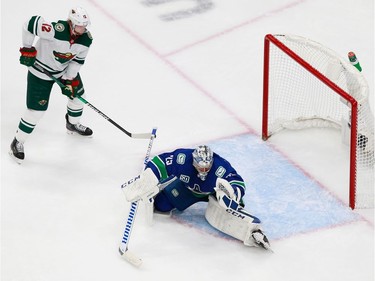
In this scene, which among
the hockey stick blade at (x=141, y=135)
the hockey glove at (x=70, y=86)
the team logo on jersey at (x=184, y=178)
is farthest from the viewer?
the hockey stick blade at (x=141, y=135)

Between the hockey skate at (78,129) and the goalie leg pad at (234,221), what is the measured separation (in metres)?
1.08

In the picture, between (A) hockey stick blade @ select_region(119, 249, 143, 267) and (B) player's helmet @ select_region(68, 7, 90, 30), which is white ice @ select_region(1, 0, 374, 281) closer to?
(A) hockey stick blade @ select_region(119, 249, 143, 267)

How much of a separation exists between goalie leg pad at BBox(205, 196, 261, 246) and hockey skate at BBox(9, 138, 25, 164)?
120 cm

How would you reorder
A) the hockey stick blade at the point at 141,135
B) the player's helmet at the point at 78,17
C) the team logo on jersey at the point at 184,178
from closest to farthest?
the team logo on jersey at the point at 184,178, the player's helmet at the point at 78,17, the hockey stick blade at the point at 141,135

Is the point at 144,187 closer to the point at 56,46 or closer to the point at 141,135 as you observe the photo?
the point at 141,135

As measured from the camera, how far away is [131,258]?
19.5 feet

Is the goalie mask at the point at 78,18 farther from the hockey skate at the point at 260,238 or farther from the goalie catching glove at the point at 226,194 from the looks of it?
the hockey skate at the point at 260,238

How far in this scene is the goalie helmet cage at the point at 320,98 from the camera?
634 centimetres

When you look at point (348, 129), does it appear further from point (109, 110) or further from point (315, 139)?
point (109, 110)

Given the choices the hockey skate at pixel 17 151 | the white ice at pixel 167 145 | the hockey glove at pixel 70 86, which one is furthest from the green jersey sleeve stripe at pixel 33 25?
the white ice at pixel 167 145

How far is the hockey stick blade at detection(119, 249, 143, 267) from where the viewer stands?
19.5 feet

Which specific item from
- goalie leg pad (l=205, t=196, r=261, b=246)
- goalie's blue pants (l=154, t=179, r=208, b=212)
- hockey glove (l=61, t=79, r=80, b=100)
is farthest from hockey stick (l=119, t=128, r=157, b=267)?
hockey glove (l=61, t=79, r=80, b=100)

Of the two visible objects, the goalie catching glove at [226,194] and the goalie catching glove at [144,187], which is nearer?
the goalie catching glove at [226,194]

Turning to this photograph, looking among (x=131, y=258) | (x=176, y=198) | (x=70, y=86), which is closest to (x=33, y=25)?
(x=70, y=86)
